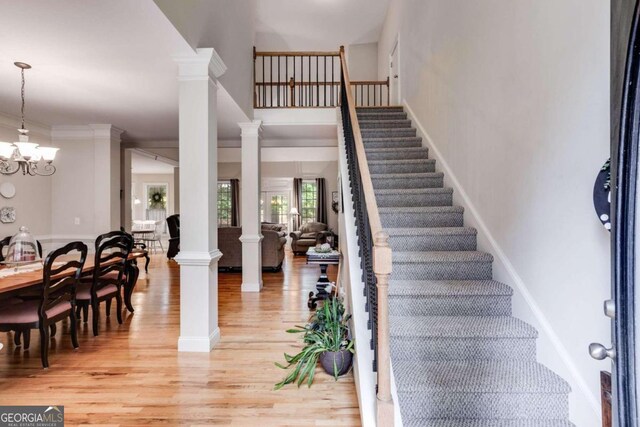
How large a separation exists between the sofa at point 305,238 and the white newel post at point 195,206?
5941 mm

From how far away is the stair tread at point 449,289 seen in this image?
2.28m

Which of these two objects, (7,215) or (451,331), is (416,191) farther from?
(7,215)

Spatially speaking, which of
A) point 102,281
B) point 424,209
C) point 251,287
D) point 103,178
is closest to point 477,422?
point 424,209

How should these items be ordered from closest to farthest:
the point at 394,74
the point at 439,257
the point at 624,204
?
the point at 624,204, the point at 439,257, the point at 394,74

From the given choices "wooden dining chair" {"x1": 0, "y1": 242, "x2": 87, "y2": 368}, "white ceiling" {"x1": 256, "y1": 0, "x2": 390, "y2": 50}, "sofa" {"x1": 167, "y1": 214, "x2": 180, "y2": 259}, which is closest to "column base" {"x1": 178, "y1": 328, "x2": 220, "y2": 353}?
"wooden dining chair" {"x1": 0, "y1": 242, "x2": 87, "y2": 368}

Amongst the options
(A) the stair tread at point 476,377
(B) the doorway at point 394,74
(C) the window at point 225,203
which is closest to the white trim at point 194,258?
(A) the stair tread at point 476,377

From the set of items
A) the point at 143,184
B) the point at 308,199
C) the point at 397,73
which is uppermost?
the point at 397,73

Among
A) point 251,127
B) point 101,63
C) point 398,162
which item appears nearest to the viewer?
point 101,63

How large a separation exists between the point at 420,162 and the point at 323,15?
14.6ft

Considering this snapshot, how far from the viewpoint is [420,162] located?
380cm

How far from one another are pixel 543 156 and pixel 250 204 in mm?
3844

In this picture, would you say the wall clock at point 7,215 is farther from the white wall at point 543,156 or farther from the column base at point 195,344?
the white wall at point 543,156

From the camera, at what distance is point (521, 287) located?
219 cm

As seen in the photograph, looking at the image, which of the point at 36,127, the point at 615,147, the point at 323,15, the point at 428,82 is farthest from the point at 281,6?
the point at 615,147
